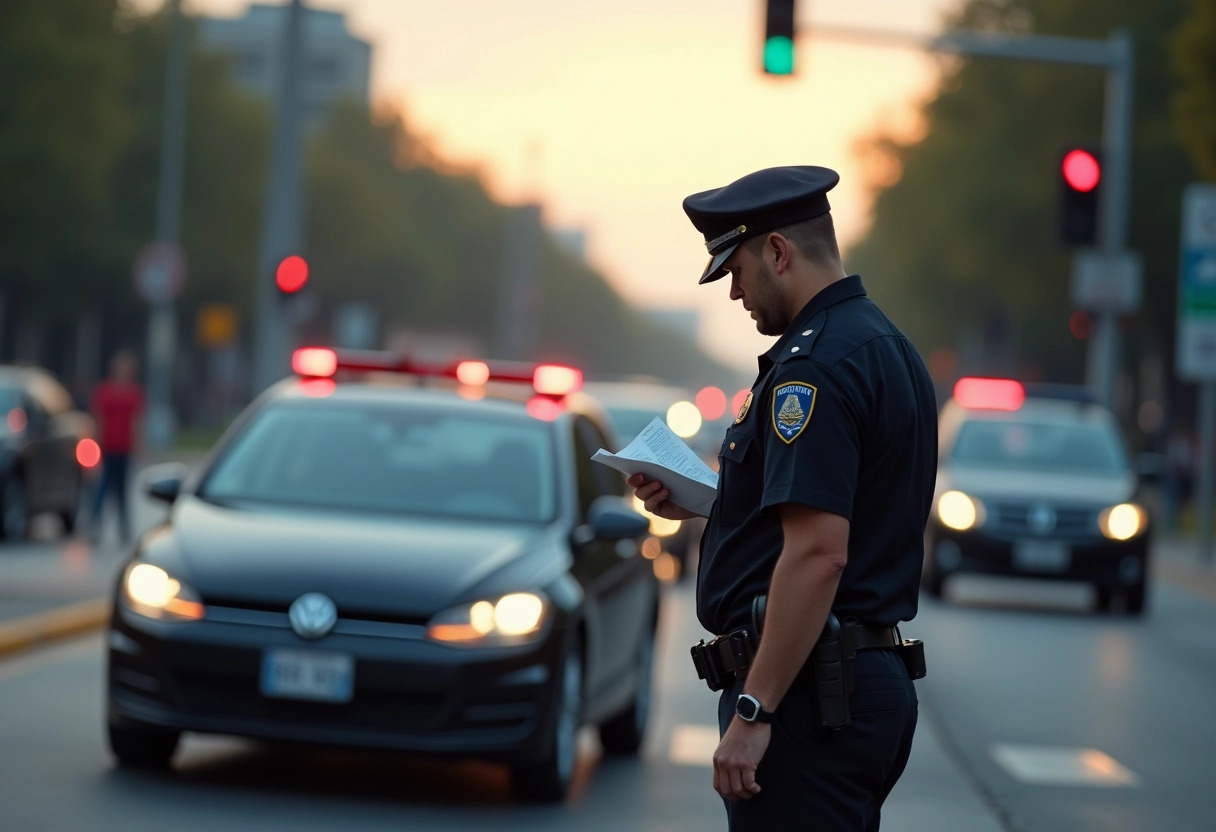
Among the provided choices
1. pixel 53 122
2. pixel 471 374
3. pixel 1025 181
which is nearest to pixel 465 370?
pixel 471 374

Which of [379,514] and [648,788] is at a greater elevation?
[379,514]

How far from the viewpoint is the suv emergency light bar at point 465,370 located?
1012 centimetres

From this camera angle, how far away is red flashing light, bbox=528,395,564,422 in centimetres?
989

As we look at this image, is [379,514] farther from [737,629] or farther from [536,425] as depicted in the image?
[737,629]

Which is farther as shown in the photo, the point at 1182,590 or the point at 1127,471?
the point at 1182,590

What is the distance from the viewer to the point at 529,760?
27.3 feet

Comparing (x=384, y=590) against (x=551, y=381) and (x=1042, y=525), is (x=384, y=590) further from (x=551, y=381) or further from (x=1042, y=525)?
(x=1042, y=525)

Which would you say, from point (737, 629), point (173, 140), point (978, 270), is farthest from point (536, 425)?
point (978, 270)

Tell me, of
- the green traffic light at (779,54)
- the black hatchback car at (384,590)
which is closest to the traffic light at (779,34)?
the green traffic light at (779,54)

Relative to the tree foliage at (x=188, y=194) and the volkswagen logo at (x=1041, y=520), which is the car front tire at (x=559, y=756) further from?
the tree foliage at (x=188, y=194)

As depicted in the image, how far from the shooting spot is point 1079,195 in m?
21.8

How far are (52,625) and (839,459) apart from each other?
413 inches

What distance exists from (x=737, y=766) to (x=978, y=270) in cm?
5363

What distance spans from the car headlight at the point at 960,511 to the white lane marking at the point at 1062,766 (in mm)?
9220
